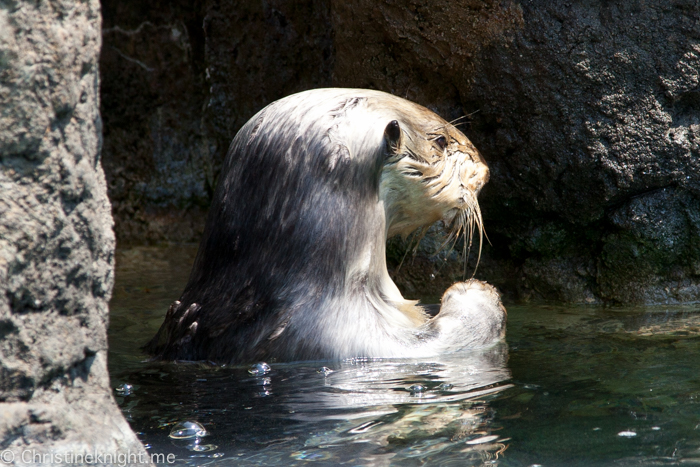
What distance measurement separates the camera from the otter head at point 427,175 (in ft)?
11.2

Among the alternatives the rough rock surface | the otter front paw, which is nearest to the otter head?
the otter front paw

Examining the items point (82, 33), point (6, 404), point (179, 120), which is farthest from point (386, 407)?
point (179, 120)

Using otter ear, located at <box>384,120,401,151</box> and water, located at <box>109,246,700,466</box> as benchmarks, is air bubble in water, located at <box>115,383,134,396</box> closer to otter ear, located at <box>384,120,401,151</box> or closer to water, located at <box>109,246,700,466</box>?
water, located at <box>109,246,700,466</box>

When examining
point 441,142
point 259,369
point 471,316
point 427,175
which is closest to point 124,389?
point 259,369

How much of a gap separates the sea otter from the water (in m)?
0.10

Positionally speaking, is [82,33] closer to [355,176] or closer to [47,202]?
[47,202]

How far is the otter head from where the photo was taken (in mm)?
3428

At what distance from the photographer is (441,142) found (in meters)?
3.65

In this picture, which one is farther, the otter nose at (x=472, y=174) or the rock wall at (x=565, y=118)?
the rock wall at (x=565, y=118)

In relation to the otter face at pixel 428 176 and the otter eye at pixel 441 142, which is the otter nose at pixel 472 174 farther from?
the otter eye at pixel 441 142

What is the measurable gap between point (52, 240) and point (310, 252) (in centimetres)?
147

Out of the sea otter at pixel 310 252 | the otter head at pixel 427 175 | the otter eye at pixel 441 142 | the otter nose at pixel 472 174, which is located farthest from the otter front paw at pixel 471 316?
the otter eye at pixel 441 142

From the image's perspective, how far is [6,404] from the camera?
1.67m

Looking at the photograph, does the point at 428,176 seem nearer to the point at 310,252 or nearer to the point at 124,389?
the point at 310,252
